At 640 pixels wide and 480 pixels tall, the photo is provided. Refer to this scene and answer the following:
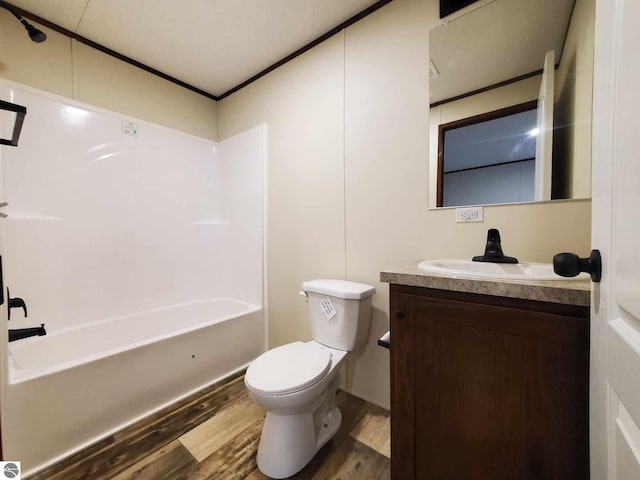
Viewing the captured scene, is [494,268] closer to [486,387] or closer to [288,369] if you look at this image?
[486,387]

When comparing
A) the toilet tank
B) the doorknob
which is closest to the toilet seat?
the toilet tank

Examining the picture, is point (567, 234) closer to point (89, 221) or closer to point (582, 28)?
point (582, 28)

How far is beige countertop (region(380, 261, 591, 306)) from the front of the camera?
0.67 m

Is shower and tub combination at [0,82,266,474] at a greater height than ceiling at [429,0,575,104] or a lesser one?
lesser

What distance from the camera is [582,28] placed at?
1.03 meters

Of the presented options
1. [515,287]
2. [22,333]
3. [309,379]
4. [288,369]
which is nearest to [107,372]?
[22,333]

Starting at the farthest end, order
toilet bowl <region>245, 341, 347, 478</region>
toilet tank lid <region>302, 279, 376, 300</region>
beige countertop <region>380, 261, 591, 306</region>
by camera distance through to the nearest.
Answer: toilet tank lid <region>302, 279, 376, 300</region>, toilet bowl <region>245, 341, 347, 478</region>, beige countertop <region>380, 261, 591, 306</region>

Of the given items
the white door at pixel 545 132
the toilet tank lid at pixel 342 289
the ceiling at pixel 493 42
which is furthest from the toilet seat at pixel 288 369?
the ceiling at pixel 493 42

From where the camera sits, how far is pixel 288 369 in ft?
4.05

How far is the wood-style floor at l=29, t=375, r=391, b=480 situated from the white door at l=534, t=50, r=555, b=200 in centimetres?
143

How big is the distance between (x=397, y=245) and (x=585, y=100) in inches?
37.9

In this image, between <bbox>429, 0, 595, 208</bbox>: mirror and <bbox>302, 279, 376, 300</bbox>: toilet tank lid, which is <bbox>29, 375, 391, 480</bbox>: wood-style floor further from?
<bbox>429, 0, 595, 208</bbox>: mirror

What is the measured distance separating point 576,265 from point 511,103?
3.48 feet

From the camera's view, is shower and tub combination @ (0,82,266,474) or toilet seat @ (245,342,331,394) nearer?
toilet seat @ (245,342,331,394)
